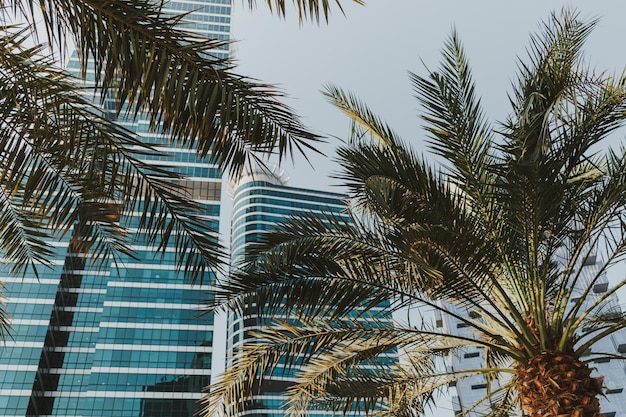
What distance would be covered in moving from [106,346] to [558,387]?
209 feet

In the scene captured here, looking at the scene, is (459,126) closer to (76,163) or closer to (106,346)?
(76,163)

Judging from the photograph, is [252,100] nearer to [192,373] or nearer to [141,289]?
[192,373]

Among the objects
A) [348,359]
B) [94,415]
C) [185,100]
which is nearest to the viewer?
[185,100]

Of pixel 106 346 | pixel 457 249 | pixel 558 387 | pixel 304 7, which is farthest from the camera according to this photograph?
pixel 106 346

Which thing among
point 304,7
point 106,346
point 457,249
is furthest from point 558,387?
point 106,346

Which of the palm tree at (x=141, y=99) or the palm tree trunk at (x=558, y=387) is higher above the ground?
the palm tree at (x=141, y=99)

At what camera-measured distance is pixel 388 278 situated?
6.39m

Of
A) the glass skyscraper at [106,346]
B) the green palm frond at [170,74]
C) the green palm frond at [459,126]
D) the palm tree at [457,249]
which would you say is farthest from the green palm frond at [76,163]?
the glass skyscraper at [106,346]

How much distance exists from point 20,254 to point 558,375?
5476 mm

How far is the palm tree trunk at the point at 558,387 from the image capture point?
199 inches

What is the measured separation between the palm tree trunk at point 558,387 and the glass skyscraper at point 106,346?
51.4 meters

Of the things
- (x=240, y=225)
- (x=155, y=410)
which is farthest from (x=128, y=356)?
(x=240, y=225)

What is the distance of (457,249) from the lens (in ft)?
19.1

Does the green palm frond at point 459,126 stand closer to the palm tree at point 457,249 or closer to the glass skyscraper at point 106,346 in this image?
the palm tree at point 457,249
